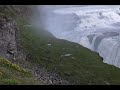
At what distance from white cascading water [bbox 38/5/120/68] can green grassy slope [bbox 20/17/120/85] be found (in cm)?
422

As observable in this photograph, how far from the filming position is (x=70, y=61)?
250 feet

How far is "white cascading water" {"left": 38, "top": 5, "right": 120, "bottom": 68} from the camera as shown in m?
86.7

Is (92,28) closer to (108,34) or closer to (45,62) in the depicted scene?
(108,34)

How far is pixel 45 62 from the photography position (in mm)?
73000

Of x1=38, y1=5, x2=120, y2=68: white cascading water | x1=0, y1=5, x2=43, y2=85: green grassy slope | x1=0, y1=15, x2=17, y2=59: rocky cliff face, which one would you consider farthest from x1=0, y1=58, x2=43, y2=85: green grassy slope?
x1=38, y1=5, x2=120, y2=68: white cascading water

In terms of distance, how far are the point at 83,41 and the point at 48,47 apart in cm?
1761

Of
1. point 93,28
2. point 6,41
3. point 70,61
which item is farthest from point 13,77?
point 93,28

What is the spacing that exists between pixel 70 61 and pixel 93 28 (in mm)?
42081

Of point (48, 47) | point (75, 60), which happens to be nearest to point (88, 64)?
point (75, 60)

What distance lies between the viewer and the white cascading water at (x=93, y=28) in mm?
86719

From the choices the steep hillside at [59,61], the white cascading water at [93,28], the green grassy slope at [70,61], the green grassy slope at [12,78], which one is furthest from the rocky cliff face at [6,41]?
the white cascading water at [93,28]

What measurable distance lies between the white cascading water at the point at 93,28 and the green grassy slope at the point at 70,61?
166 inches

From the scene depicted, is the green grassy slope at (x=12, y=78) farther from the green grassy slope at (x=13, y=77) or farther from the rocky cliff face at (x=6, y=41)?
the rocky cliff face at (x=6, y=41)
